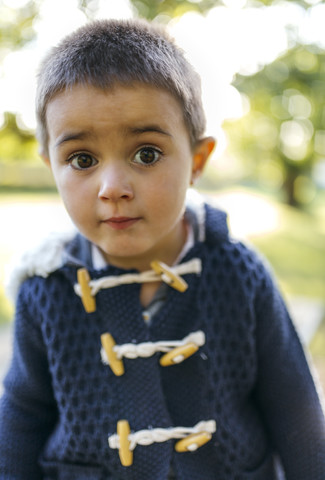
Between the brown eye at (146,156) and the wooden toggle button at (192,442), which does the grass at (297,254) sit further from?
the brown eye at (146,156)

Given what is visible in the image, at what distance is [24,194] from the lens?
8023 mm

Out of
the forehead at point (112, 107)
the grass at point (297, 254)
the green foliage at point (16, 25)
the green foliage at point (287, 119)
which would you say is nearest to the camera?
the forehead at point (112, 107)

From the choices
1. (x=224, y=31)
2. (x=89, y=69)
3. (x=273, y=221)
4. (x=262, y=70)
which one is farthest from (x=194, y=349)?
(x=273, y=221)

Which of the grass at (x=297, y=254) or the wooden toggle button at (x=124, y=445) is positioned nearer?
the wooden toggle button at (x=124, y=445)

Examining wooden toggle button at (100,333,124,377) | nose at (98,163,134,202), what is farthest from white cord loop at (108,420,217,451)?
nose at (98,163,134,202)

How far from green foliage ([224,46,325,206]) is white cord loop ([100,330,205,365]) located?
2441 millimetres

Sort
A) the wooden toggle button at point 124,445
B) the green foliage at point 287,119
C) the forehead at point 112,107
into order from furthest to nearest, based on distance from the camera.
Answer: the green foliage at point 287,119 → the wooden toggle button at point 124,445 → the forehead at point 112,107

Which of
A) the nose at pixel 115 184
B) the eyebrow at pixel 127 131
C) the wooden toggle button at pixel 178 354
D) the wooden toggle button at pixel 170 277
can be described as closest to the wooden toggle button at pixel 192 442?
the wooden toggle button at pixel 178 354

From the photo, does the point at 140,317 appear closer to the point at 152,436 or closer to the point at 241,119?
the point at 152,436

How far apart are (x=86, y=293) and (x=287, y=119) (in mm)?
4731

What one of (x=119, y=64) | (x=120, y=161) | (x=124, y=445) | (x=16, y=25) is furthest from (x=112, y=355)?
(x=16, y=25)

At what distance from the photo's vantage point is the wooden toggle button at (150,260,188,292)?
1047mm

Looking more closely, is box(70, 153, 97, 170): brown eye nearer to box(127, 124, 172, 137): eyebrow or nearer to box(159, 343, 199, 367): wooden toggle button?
box(127, 124, 172, 137): eyebrow

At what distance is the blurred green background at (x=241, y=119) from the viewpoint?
124cm
